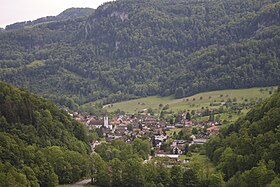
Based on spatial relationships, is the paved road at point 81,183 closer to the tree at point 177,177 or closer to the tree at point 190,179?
the tree at point 177,177

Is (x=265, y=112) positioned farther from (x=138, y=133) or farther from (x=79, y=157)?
(x=138, y=133)

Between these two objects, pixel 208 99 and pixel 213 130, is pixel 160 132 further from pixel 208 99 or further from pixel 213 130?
pixel 208 99

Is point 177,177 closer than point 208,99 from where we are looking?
Yes

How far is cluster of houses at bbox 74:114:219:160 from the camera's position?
4291 inches

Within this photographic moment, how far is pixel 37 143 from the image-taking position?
262 feet

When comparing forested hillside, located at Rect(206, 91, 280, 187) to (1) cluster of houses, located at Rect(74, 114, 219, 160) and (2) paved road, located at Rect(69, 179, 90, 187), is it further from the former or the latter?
(1) cluster of houses, located at Rect(74, 114, 219, 160)

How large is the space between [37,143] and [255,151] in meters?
34.2

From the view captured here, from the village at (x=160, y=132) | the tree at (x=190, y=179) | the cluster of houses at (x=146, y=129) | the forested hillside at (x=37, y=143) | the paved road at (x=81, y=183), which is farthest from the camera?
the cluster of houses at (x=146, y=129)

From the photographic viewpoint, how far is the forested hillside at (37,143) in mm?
69000

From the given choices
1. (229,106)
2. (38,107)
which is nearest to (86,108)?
(229,106)

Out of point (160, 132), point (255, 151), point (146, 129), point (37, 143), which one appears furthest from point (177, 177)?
point (146, 129)

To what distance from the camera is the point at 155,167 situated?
74.9m

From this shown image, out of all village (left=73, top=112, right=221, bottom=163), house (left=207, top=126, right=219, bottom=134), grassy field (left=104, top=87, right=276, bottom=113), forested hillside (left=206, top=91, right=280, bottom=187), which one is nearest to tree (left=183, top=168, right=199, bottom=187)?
forested hillside (left=206, top=91, right=280, bottom=187)

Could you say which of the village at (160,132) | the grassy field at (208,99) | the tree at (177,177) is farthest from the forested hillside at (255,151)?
the grassy field at (208,99)
